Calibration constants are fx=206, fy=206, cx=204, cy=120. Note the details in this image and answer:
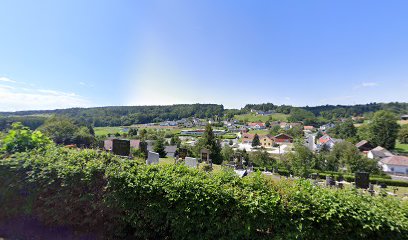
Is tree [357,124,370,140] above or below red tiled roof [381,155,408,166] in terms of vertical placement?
above

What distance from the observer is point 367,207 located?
10.5 ft

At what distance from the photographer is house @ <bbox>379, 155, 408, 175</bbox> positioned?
32500 mm

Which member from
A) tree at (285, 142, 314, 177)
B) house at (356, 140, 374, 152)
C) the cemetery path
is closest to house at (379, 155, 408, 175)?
tree at (285, 142, 314, 177)

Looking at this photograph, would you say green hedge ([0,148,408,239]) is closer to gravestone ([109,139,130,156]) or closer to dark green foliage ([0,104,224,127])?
gravestone ([109,139,130,156])

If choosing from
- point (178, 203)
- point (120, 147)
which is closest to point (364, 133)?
point (120, 147)

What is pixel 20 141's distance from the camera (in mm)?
5691

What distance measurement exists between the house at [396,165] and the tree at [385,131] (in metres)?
25.6

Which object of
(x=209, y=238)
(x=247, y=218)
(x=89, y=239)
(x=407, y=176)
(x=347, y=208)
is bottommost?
(x=407, y=176)

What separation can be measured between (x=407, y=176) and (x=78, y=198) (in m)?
44.5

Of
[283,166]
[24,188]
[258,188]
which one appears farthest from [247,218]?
[283,166]

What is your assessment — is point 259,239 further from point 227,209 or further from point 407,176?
point 407,176

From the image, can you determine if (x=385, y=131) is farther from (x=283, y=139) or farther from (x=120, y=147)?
(x=120, y=147)

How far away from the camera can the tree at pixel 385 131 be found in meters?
53.7

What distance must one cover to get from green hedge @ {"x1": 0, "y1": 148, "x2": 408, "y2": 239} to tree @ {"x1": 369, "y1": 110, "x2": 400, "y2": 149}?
67.1 meters
